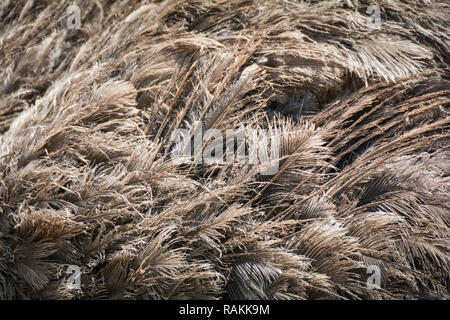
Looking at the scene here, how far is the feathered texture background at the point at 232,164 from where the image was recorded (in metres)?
1.49

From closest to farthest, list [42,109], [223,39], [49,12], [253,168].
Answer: [253,168] → [42,109] → [223,39] → [49,12]

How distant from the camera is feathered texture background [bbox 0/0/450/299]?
1489 mm

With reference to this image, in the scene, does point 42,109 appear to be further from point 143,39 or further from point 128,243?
point 128,243

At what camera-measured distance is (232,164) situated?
1.66m

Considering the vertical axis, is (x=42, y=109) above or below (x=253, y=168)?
above

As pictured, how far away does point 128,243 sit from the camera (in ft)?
4.91

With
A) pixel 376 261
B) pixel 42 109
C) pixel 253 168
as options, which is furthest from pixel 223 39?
pixel 376 261

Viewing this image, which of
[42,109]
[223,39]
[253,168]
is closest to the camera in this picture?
[253,168]

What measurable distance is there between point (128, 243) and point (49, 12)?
1.32 meters

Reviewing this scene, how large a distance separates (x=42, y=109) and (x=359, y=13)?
136 cm

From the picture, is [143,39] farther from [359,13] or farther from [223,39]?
[359,13]

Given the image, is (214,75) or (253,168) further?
(214,75)

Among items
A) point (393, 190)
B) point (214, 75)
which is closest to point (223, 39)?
point (214, 75)

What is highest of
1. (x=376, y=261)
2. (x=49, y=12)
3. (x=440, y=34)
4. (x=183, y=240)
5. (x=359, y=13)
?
(x=49, y=12)
